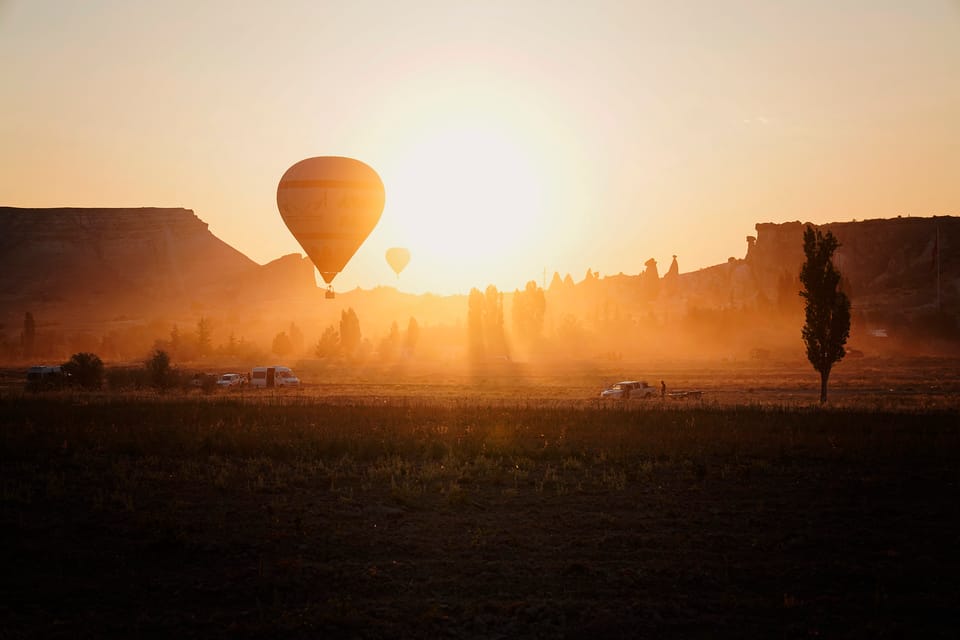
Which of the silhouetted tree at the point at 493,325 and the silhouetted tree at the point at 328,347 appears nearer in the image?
the silhouetted tree at the point at 328,347

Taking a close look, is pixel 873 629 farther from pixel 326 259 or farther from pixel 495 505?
pixel 326 259

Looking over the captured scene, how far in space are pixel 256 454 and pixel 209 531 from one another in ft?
28.5

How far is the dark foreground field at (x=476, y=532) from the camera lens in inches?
452

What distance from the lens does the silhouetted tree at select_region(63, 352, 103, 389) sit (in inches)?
2162

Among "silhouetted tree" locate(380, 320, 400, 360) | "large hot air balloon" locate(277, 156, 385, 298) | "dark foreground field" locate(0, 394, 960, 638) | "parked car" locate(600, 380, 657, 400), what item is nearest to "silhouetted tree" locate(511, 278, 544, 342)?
"silhouetted tree" locate(380, 320, 400, 360)

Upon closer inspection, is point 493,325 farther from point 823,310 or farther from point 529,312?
point 823,310

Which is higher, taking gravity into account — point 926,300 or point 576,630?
point 926,300

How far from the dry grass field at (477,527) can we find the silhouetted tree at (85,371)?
24919 millimetres

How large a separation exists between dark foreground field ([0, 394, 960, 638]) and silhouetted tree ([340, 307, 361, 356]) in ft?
311

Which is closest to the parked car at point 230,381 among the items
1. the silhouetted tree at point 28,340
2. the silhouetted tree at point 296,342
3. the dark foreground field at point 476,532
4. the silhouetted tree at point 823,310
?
the dark foreground field at point 476,532

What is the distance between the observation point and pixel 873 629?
10875 mm

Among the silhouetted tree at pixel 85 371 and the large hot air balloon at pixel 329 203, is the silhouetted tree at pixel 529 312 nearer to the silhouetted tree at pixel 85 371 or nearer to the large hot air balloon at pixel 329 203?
the silhouetted tree at pixel 85 371

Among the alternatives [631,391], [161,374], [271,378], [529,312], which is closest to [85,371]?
[161,374]

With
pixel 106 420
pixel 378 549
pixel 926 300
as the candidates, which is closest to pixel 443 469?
pixel 378 549
